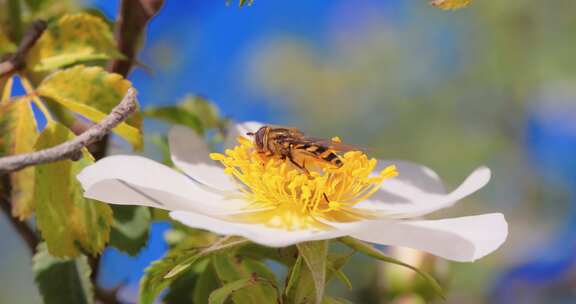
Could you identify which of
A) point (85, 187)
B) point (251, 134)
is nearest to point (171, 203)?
point (85, 187)

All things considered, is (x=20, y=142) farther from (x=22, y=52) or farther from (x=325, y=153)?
(x=325, y=153)

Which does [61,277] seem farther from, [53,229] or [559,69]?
[559,69]

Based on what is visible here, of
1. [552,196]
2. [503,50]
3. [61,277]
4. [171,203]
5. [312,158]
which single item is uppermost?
[503,50]

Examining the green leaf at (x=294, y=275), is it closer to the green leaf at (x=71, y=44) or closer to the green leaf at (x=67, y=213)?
the green leaf at (x=67, y=213)

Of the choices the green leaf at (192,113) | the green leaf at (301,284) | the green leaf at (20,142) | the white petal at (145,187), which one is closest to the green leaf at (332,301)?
the green leaf at (301,284)

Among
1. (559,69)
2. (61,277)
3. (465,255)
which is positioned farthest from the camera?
(559,69)

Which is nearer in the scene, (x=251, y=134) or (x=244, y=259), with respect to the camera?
(x=244, y=259)
